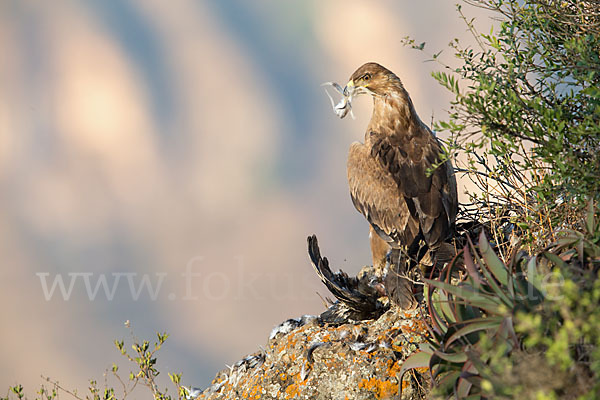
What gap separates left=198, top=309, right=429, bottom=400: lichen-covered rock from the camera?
14.2 feet

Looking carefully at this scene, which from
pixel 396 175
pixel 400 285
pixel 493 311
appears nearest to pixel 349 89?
pixel 396 175

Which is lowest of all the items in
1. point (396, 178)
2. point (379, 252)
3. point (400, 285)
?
point (400, 285)

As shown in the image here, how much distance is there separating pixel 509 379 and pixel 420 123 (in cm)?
484

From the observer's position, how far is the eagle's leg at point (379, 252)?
6.24 metres

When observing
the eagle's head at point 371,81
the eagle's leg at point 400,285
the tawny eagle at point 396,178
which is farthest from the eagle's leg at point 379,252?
the eagle's head at point 371,81

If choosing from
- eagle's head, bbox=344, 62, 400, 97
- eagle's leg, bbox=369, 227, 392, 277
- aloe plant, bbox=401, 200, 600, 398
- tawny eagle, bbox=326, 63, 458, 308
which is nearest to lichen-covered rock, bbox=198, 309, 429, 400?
tawny eagle, bbox=326, 63, 458, 308

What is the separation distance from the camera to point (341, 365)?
4.51 m

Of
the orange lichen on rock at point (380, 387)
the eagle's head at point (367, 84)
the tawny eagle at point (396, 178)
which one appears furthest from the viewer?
the eagle's head at point (367, 84)

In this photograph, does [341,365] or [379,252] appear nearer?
[341,365]

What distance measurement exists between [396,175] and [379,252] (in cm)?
87

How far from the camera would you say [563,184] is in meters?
4.15

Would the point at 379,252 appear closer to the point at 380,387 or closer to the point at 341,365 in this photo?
the point at 341,365

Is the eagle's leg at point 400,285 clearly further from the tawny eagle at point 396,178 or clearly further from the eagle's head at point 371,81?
the eagle's head at point 371,81

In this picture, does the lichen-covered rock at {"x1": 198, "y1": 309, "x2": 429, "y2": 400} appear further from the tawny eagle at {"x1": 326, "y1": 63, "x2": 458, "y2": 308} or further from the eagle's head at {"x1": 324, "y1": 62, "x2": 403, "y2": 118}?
the eagle's head at {"x1": 324, "y1": 62, "x2": 403, "y2": 118}
